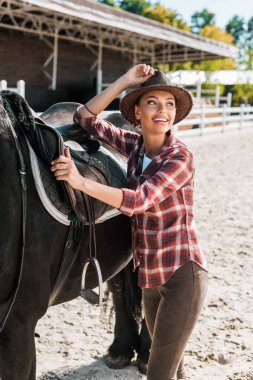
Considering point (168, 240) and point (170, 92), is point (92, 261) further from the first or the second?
point (170, 92)

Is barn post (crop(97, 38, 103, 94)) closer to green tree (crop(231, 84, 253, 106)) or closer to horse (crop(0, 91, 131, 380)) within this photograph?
horse (crop(0, 91, 131, 380))

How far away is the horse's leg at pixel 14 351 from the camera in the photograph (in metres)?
1.63

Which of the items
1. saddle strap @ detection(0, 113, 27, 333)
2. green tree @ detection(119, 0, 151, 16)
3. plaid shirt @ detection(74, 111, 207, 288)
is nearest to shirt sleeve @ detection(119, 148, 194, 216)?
plaid shirt @ detection(74, 111, 207, 288)

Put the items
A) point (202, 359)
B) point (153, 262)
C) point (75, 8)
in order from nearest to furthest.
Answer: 1. point (153, 262)
2. point (202, 359)
3. point (75, 8)

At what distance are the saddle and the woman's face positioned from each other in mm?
296

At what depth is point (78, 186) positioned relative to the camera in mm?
1585

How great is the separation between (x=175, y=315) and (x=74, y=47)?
54.5ft

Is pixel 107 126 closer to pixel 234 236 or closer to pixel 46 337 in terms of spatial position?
pixel 46 337

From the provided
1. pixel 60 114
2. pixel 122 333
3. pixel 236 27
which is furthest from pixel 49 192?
pixel 236 27

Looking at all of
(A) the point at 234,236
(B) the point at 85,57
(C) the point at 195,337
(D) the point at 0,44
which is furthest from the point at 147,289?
(B) the point at 85,57

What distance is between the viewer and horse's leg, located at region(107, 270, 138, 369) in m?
2.68

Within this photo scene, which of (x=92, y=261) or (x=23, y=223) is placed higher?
(x=23, y=223)

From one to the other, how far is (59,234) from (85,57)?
16957mm

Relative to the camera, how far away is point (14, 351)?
1.63m
